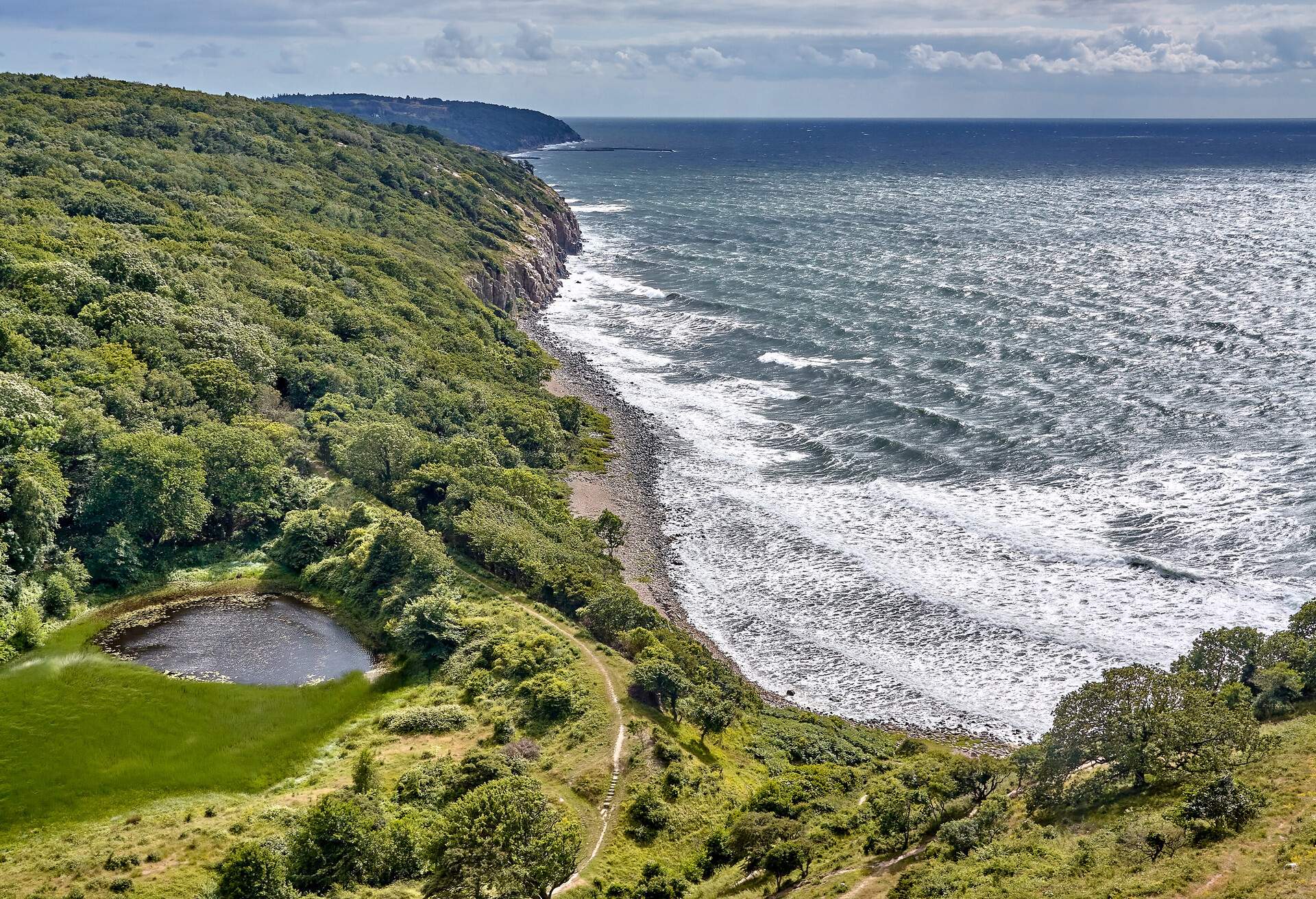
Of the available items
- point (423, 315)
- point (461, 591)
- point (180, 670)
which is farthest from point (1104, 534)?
point (423, 315)

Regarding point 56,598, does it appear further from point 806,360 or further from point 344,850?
point 806,360

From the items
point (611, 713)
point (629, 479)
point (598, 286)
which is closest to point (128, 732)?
point (611, 713)

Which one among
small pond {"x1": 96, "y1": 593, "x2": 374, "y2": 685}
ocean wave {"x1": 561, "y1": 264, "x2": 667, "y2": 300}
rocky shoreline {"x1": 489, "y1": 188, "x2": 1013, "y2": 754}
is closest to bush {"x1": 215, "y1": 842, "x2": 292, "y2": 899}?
small pond {"x1": 96, "y1": 593, "x2": 374, "y2": 685}

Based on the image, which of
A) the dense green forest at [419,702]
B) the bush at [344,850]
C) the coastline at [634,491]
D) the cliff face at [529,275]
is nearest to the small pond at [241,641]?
the dense green forest at [419,702]

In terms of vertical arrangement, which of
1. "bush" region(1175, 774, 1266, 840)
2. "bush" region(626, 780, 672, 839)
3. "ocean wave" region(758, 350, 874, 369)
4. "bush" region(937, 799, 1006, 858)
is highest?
"ocean wave" region(758, 350, 874, 369)

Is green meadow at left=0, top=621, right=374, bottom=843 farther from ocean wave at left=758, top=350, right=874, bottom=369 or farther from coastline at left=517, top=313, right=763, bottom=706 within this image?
ocean wave at left=758, top=350, right=874, bottom=369

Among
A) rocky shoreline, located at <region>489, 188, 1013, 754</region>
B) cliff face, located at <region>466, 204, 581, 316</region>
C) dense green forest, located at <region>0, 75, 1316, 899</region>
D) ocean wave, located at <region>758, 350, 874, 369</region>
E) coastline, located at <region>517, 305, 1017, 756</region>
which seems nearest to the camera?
dense green forest, located at <region>0, 75, 1316, 899</region>

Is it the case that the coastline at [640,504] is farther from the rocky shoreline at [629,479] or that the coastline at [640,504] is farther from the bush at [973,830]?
the bush at [973,830]

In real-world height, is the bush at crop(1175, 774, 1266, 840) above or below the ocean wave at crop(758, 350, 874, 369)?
below
